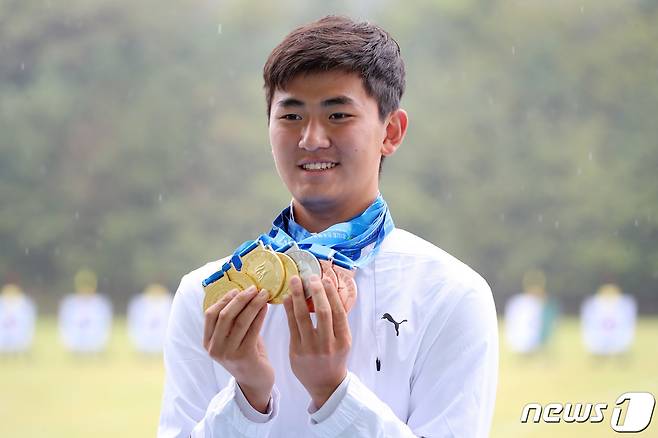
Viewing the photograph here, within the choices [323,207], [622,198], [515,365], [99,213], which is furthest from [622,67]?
[323,207]

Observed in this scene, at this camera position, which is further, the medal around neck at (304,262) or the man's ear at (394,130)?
the man's ear at (394,130)

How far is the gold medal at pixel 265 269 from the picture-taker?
1.03 meters

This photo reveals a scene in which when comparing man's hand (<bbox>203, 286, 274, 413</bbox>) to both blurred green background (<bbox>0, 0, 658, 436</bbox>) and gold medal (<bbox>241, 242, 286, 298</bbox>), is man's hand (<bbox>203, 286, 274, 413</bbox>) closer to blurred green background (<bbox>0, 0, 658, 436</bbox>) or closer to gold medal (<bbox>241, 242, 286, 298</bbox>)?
gold medal (<bbox>241, 242, 286, 298</bbox>)

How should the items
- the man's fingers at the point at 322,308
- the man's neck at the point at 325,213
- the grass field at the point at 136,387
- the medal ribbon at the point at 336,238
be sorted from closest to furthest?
the man's fingers at the point at 322,308, the medal ribbon at the point at 336,238, the man's neck at the point at 325,213, the grass field at the point at 136,387

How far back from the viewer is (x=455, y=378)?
108cm

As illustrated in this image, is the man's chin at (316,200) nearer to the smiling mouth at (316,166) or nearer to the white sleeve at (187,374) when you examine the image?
the smiling mouth at (316,166)

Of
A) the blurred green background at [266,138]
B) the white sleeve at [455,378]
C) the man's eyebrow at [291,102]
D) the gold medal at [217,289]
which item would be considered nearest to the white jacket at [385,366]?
the white sleeve at [455,378]

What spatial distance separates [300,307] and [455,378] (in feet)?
0.73

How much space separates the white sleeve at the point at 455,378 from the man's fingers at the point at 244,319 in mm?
127

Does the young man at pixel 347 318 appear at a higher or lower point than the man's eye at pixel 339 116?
lower

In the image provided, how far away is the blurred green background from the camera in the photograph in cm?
889

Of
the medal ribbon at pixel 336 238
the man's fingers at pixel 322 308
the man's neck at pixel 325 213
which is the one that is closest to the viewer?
the man's fingers at pixel 322 308

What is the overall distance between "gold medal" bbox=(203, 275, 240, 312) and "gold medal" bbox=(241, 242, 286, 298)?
24mm

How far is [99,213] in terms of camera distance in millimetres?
9078
